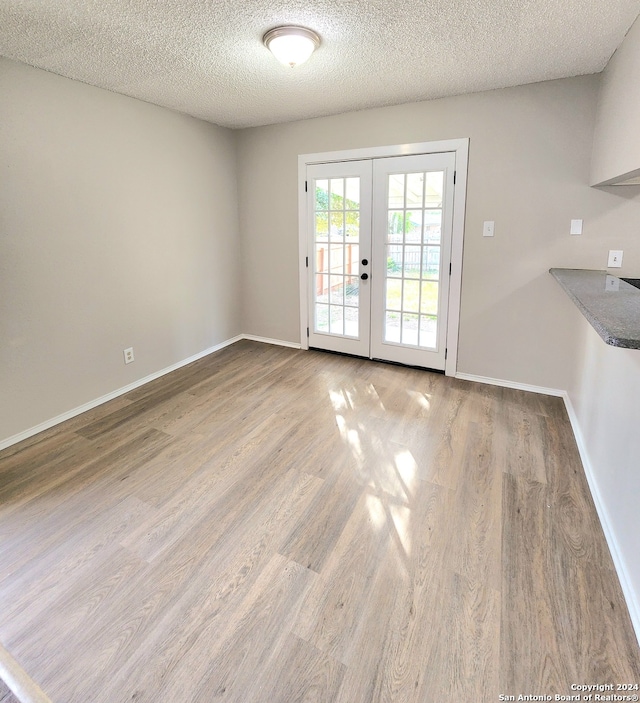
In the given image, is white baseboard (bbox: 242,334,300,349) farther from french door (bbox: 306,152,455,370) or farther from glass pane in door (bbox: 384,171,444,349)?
Result: glass pane in door (bbox: 384,171,444,349)

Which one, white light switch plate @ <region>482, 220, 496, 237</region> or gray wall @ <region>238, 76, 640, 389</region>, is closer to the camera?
gray wall @ <region>238, 76, 640, 389</region>

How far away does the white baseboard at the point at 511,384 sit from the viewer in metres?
3.31

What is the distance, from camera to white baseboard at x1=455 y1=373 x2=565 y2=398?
331cm

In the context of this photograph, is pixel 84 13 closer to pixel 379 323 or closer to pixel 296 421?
pixel 296 421

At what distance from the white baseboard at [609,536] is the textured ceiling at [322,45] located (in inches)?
90.4

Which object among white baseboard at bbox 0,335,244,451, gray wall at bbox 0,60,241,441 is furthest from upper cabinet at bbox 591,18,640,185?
white baseboard at bbox 0,335,244,451

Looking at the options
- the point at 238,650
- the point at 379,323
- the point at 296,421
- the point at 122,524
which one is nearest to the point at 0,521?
the point at 122,524

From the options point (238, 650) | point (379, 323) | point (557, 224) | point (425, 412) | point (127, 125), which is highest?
point (127, 125)

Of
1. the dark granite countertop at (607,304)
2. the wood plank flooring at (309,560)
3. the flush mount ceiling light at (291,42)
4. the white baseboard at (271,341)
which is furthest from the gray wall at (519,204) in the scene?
the white baseboard at (271,341)

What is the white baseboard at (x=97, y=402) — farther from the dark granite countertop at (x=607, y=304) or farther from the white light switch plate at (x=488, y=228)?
the dark granite countertop at (x=607, y=304)

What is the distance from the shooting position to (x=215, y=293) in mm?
4430

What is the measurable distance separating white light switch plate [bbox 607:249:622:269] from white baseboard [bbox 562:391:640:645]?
43.9 inches

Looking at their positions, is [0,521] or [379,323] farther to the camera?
[379,323]

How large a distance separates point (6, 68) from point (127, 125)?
857 mm
